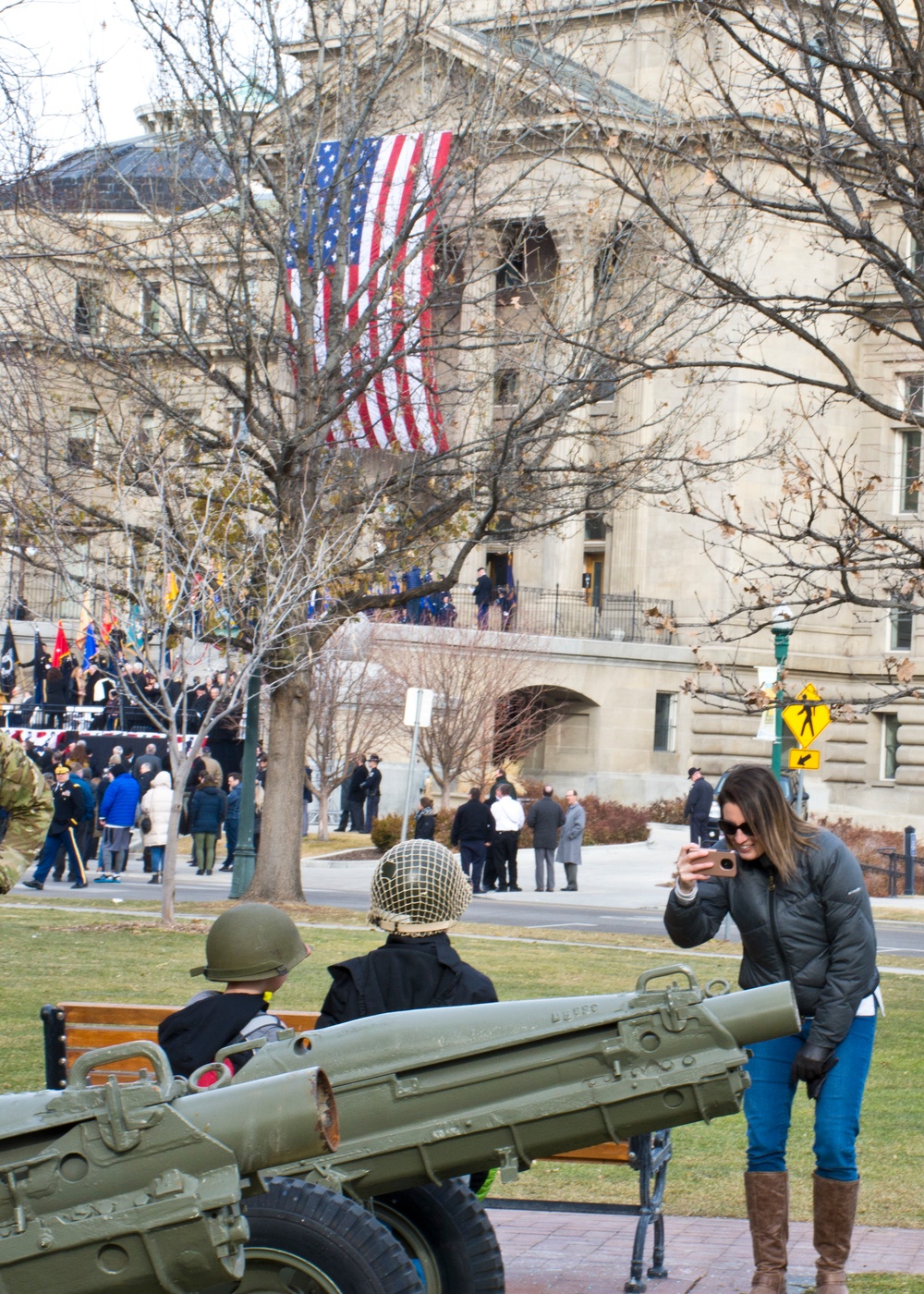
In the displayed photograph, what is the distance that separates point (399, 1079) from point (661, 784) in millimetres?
44479

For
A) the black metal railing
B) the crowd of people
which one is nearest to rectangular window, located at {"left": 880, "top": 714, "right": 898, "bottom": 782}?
the black metal railing

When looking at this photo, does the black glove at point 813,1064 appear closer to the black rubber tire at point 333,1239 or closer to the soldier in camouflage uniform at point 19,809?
the black rubber tire at point 333,1239

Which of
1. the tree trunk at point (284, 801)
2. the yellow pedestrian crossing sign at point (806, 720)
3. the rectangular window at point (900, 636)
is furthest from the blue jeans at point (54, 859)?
the rectangular window at point (900, 636)

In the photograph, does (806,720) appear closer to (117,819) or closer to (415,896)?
(117,819)

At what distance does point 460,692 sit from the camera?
1571 inches

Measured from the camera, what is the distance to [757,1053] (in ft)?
18.9

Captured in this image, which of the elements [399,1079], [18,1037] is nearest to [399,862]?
[399,1079]

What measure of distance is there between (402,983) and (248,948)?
0.44m

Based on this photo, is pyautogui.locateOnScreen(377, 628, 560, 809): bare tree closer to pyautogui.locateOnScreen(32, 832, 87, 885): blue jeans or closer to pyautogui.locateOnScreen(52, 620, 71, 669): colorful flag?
pyautogui.locateOnScreen(52, 620, 71, 669): colorful flag

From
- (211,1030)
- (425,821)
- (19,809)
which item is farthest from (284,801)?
(211,1030)

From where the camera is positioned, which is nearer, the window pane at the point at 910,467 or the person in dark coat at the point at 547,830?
the window pane at the point at 910,467

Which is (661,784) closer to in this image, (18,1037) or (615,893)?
(615,893)

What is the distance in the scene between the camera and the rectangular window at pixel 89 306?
20516 mm

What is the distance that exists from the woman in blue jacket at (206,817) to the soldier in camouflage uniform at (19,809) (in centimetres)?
2242
